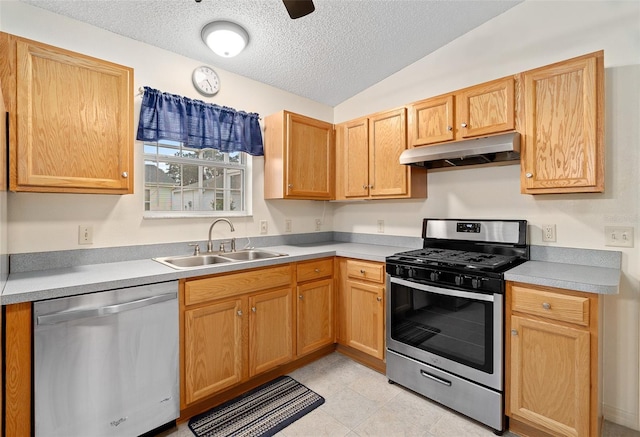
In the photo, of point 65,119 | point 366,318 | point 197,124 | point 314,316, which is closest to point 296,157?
point 197,124

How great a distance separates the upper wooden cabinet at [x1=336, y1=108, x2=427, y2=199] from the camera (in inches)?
107

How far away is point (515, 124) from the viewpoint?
2107mm

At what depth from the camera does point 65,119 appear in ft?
5.68

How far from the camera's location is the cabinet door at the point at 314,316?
Answer: 2572 mm

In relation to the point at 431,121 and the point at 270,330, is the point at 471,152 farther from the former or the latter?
the point at 270,330

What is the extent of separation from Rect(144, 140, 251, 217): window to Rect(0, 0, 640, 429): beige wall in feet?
0.36

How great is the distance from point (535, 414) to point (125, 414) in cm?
225

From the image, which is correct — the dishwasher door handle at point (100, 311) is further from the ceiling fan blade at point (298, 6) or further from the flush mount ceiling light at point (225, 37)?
the flush mount ceiling light at point (225, 37)

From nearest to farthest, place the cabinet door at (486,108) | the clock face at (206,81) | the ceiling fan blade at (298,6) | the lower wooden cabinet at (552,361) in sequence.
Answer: the ceiling fan blade at (298,6)
the lower wooden cabinet at (552,361)
the cabinet door at (486,108)
the clock face at (206,81)

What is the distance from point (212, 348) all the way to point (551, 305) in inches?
79.6

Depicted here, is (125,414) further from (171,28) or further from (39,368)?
(171,28)

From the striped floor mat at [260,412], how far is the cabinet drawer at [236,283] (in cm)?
76

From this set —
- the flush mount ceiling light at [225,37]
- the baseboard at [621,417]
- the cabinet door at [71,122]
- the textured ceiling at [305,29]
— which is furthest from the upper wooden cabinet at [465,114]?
the cabinet door at [71,122]

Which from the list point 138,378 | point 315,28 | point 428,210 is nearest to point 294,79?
point 315,28
